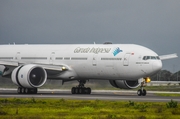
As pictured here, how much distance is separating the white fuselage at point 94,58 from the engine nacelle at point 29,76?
9.55 ft

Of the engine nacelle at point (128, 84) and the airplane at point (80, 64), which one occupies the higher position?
the airplane at point (80, 64)

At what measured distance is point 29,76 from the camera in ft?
198

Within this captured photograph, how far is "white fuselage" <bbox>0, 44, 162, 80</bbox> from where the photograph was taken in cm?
5797

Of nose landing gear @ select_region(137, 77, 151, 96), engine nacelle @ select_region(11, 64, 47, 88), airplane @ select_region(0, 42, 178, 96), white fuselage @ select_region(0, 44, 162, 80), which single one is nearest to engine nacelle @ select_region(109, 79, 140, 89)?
airplane @ select_region(0, 42, 178, 96)

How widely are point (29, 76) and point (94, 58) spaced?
702cm

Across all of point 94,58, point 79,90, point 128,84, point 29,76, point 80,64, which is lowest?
point 79,90

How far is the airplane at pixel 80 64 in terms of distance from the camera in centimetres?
5809

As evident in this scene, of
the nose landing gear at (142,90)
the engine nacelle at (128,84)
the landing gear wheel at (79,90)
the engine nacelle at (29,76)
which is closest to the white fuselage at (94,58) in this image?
the nose landing gear at (142,90)

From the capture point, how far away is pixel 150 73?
57.1m

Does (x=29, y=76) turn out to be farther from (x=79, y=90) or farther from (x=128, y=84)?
(x=128, y=84)

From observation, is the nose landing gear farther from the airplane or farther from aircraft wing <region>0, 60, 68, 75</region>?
aircraft wing <region>0, 60, 68, 75</region>

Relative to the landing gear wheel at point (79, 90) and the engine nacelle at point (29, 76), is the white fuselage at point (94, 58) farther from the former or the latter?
the engine nacelle at point (29, 76)

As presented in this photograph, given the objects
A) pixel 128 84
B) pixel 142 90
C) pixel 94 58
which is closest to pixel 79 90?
pixel 94 58

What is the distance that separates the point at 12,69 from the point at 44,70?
4706mm
